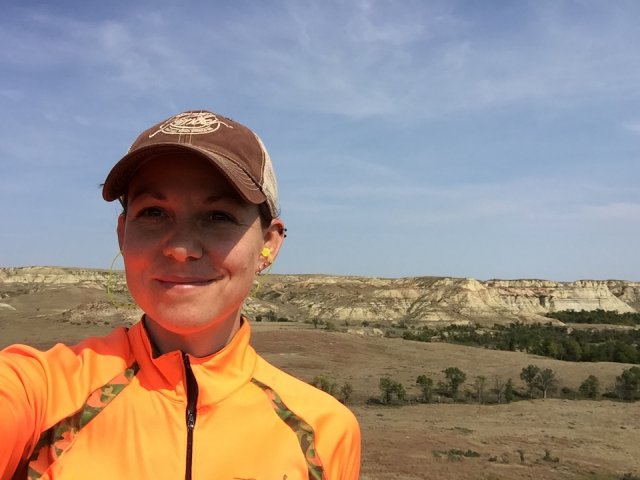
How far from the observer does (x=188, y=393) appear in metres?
1.77

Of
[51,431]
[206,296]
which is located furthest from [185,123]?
[51,431]

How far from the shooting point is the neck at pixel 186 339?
181cm

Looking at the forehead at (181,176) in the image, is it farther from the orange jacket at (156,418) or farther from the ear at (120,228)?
the orange jacket at (156,418)

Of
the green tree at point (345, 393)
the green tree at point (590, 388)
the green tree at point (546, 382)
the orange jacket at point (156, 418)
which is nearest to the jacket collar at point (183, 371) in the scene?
the orange jacket at point (156, 418)

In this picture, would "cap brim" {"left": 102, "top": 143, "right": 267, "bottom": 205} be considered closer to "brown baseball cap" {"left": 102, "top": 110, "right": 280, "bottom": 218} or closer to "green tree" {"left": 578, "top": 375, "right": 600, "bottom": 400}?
"brown baseball cap" {"left": 102, "top": 110, "right": 280, "bottom": 218}

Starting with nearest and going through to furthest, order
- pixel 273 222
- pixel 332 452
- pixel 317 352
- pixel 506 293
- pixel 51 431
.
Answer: pixel 51 431 → pixel 332 452 → pixel 273 222 → pixel 317 352 → pixel 506 293

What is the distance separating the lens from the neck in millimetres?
1813

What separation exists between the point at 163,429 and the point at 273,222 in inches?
31.8

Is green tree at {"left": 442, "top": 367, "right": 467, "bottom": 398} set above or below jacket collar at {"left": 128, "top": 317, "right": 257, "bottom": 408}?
below

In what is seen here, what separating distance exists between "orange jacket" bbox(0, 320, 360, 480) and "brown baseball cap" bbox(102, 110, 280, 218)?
524mm

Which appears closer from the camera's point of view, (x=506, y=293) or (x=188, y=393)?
(x=188, y=393)

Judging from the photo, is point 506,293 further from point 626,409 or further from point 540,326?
point 626,409

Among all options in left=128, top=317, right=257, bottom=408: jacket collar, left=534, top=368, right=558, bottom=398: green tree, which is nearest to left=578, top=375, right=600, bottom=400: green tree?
left=534, top=368, right=558, bottom=398: green tree

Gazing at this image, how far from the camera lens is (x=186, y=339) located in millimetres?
1810
